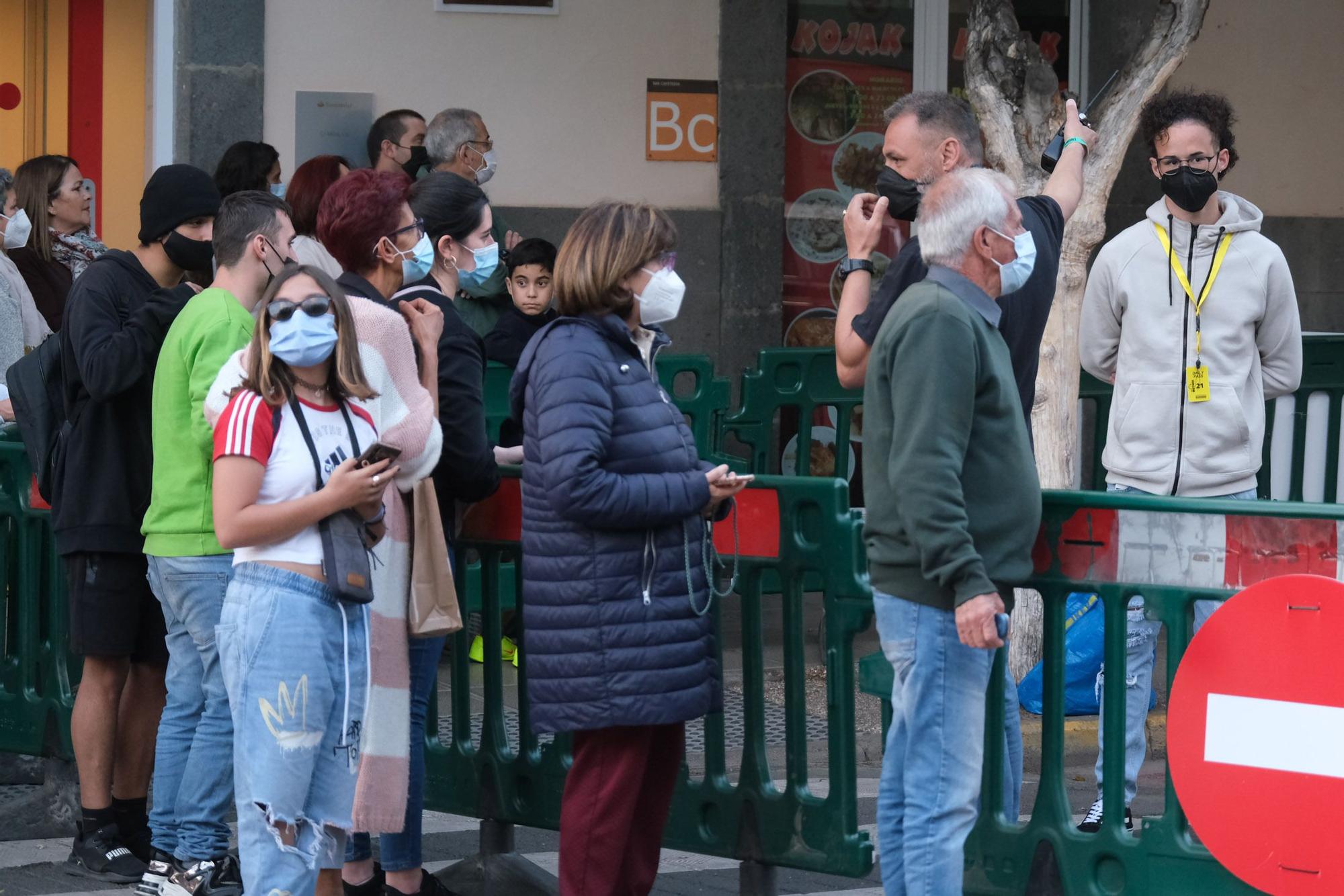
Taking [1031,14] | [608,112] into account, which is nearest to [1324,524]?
[608,112]

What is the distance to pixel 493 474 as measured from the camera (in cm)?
489

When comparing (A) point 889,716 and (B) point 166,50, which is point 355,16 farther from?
(A) point 889,716

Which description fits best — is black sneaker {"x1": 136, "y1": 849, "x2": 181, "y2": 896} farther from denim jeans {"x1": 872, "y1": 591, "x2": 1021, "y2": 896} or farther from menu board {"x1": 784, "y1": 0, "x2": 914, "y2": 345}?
menu board {"x1": 784, "y1": 0, "x2": 914, "y2": 345}

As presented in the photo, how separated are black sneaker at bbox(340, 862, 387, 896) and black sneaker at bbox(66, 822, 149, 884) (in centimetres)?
80

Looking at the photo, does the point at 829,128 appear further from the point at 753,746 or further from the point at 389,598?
the point at 389,598

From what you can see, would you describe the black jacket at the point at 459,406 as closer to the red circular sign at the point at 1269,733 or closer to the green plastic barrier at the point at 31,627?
the red circular sign at the point at 1269,733

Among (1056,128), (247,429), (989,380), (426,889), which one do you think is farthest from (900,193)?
(1056,128)

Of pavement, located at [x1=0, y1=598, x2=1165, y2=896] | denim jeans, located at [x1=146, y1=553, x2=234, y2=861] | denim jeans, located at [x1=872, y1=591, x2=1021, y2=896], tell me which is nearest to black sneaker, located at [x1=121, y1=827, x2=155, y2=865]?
pavement, located at [x1=0, y1=598, x2=1165, y2=896]

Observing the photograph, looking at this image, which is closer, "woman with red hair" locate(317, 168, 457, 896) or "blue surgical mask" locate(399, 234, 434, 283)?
"woman with red hair" locate(317, 168, 457, 896)

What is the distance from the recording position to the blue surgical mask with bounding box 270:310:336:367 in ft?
13.2

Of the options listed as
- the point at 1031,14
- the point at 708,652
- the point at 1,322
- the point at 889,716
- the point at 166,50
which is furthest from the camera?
the point at 1031,14

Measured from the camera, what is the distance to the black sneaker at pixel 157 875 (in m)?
5.13

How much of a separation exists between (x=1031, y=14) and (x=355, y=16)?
12.4 feet

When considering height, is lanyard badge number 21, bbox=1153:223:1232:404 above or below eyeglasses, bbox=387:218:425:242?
below
